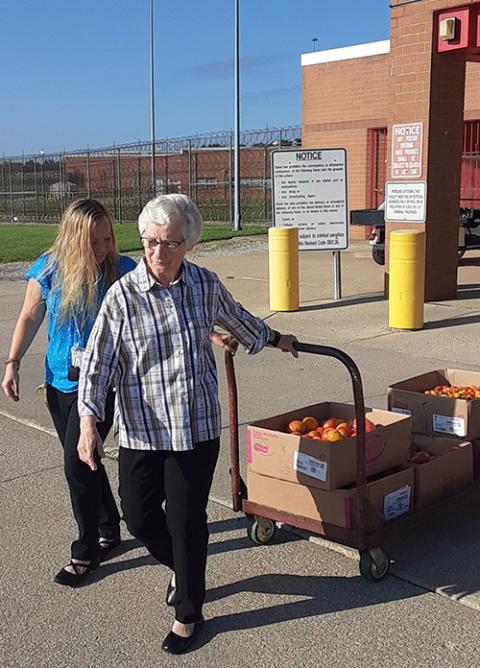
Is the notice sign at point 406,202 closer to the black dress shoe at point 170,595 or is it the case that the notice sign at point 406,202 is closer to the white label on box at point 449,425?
the white label on box at point 449,425

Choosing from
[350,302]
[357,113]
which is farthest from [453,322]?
[357,113]

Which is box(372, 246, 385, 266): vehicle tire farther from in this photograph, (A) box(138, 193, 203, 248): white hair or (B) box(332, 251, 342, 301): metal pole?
(A) box(138, 193, 203, 248): white hair

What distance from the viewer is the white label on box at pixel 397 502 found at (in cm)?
418

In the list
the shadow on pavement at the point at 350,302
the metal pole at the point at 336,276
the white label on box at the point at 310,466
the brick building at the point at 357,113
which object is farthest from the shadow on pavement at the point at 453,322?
the brick building at the point at 357,113

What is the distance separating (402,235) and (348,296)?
113 inches

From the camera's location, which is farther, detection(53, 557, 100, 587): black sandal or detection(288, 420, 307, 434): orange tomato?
detection(288, 420, 307, 434): orange tomato

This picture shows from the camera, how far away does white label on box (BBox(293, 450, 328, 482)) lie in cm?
411

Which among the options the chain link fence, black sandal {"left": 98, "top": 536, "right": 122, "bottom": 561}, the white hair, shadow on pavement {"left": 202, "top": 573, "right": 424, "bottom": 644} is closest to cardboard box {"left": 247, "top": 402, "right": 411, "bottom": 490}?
shadow on pavement {"left": 202, "top": 573, "right": 424, "bottom": 644}

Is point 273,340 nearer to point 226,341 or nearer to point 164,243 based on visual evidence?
point 226,341

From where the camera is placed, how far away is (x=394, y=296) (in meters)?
10.4

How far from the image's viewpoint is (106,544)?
177 inches

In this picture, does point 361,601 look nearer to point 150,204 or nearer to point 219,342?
point 219,342

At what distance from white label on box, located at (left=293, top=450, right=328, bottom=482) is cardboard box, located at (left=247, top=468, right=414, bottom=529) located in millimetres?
76

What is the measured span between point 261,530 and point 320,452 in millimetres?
656
